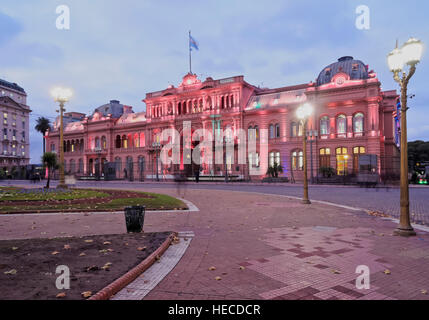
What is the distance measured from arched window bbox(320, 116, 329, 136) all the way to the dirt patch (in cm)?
3805

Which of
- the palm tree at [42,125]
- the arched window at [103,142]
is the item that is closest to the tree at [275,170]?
the arched window at [103,142]

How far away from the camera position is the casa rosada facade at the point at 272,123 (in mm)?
38594

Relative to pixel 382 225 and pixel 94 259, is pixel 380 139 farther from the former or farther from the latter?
pixel 94 259

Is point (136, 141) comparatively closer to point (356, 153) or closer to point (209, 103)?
point (209, 103)

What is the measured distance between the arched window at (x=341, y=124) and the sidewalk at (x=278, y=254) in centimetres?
3153

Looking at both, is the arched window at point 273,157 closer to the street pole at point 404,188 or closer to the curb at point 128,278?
the street pole at point 404,188

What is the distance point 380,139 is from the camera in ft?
124

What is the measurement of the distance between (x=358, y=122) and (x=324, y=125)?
4.30 metres

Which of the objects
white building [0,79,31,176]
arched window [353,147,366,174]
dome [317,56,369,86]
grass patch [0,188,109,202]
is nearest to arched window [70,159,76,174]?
white building [0,79,31,176]

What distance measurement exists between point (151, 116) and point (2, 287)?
55.2m

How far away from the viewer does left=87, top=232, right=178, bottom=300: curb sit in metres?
3.97

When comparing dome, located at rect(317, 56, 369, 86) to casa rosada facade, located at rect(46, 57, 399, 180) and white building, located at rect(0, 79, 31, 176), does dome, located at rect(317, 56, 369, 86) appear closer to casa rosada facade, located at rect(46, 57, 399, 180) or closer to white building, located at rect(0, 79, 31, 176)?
casa rosada facade, located at rect(46, 57, 399, 180)

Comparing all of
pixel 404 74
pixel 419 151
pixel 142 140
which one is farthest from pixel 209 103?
pixel 419 151

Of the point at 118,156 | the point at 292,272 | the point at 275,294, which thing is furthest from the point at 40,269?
the point at 118,156
